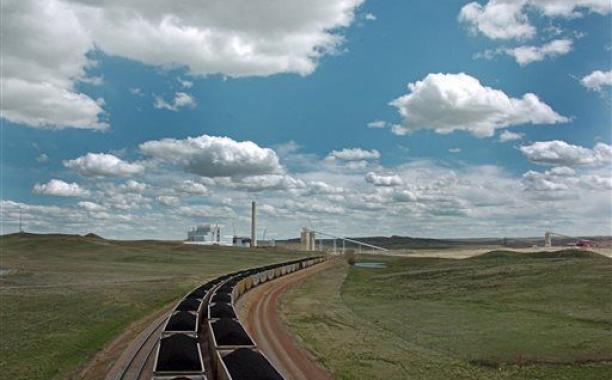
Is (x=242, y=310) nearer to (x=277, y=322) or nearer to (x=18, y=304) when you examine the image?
(x=277, y=322)

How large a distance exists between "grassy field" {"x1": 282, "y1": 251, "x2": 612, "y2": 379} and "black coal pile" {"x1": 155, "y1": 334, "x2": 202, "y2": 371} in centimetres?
954

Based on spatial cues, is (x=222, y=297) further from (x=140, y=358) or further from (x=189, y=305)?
(x=140, y=358)

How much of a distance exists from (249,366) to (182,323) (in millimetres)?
12941

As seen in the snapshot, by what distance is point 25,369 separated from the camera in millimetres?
35469

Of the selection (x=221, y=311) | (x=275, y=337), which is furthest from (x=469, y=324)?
(x=221, y=311)

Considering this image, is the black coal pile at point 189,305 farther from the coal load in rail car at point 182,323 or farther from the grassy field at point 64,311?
the coal load in rail car at point 182,323

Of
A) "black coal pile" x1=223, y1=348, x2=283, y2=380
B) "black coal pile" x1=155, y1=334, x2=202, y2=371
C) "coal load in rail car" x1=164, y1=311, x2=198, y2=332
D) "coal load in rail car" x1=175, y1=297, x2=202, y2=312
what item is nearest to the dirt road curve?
"coal load in rail car" x1=175, y1=297, x2=202, y2=312

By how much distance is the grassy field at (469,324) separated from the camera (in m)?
34.8

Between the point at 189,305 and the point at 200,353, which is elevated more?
the point at 189,305

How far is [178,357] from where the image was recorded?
26.2 meters

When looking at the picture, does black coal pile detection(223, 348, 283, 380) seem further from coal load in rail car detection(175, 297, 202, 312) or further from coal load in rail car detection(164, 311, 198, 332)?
coal load in rail car detection(175, 297, 202, 312)

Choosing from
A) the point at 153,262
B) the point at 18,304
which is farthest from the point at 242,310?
the point at 153,262

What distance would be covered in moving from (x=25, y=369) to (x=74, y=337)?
987 centimetres

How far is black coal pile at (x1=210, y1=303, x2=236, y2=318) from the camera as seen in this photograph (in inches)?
1645
